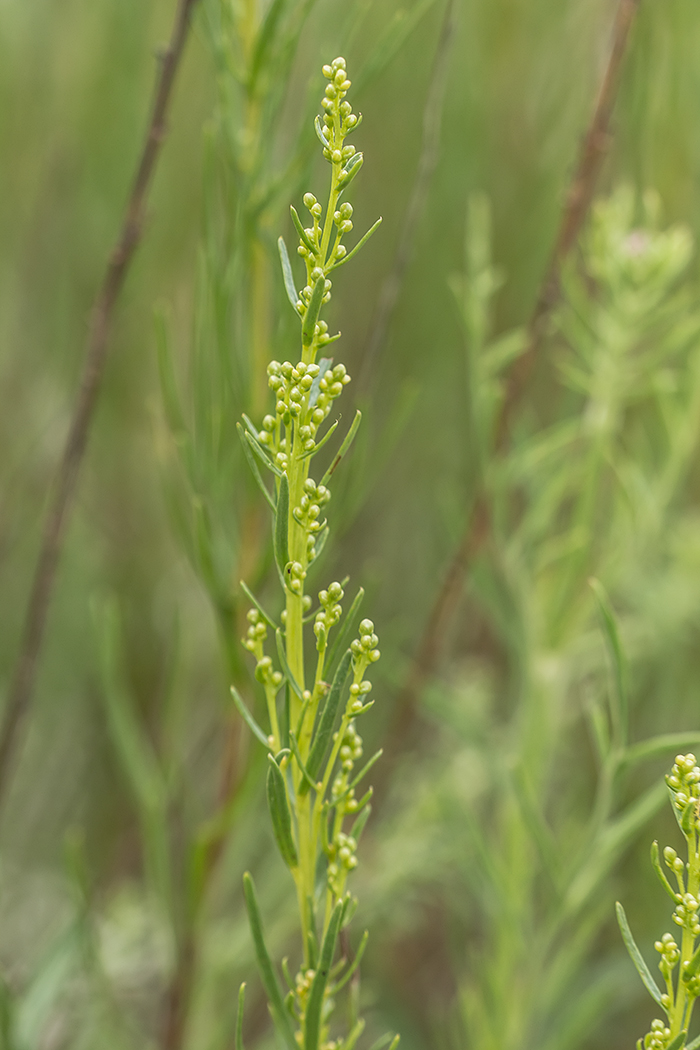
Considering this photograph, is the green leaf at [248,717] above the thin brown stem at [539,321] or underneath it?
→ underneath

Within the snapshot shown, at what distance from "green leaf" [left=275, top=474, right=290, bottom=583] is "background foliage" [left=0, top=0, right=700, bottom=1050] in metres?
0.16

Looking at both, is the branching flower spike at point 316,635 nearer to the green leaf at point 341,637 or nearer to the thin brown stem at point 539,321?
the green leaf at point 341,637

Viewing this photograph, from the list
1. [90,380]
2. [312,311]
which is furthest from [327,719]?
[90,380]

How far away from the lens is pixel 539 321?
1.87ft

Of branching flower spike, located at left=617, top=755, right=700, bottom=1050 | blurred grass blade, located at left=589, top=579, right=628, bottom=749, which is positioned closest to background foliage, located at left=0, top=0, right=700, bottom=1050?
blurred grass blade, located at left=589, top=579, right=628, bottom=749

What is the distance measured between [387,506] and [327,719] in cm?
76

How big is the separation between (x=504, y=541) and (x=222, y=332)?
0.25 metres

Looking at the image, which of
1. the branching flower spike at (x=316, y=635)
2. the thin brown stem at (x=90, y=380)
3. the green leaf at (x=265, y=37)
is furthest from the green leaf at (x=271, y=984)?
the green leaf at (x=265, y=37)

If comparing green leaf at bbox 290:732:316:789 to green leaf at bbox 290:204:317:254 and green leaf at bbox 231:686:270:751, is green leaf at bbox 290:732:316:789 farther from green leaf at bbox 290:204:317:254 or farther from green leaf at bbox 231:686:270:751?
green leaf at bbox 290:204:317:254

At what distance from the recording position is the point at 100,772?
1041 millimetres

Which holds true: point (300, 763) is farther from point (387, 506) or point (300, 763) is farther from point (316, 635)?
point (387, 506)

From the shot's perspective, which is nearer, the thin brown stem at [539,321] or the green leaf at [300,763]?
the green leaf at [300,763]

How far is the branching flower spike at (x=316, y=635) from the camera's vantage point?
0.26m

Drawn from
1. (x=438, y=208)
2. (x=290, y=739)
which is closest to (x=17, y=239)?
(x=438, y=208)
